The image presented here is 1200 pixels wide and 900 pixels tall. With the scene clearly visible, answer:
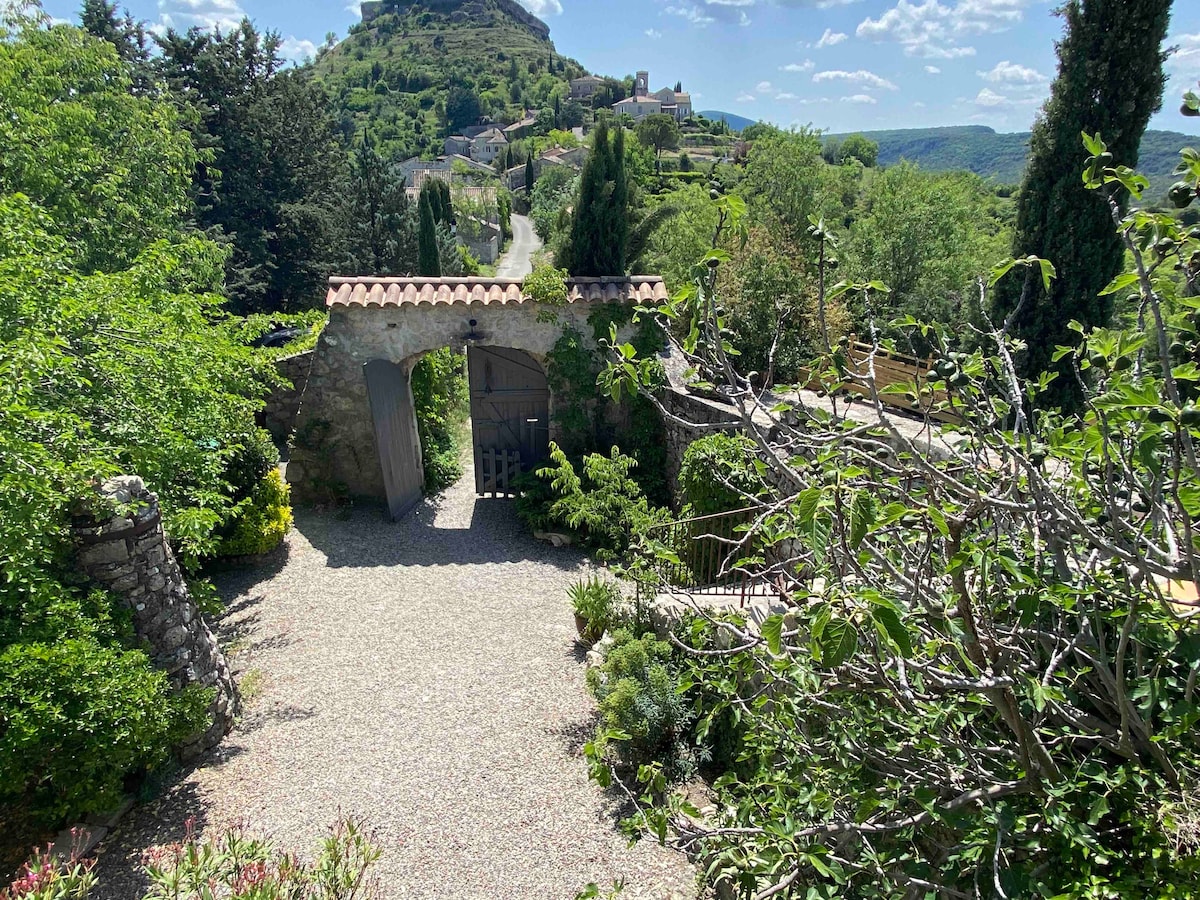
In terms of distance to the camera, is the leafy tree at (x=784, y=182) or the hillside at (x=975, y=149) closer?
the leafy tree at (x=784, y=182)

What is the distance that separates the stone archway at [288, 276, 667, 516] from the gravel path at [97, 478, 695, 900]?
71.5 inches

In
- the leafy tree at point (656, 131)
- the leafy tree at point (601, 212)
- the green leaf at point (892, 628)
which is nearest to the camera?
the green leaf at point (892, 628)

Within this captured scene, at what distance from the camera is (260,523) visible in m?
8.75

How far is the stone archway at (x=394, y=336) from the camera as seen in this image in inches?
380

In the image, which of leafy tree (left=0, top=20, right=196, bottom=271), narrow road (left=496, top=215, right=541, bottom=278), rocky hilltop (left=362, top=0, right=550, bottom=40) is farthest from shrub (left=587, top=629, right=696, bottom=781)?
rocky hilltop (left=362, top=0, right=550, bottom=40)

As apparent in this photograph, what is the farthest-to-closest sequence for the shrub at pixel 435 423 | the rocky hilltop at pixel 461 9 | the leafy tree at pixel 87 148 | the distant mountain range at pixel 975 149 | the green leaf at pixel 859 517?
the rocky hilltop at pixel 461 9, the distant mountain range at pixel 975 149, the shrub at pixel 435 423, the leafy tree at pixel 87 148, the green leaf at pixel 859 517

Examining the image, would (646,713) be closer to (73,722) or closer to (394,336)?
(73,722)

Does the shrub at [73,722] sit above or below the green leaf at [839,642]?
below

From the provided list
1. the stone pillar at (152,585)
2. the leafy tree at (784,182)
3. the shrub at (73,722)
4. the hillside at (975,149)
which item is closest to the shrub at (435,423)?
the stone pillar at (152,585)

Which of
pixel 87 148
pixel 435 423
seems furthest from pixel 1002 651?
pixel 87 148

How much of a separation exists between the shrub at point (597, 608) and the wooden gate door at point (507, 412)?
417 centimetres

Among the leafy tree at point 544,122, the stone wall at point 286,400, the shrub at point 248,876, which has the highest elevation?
the leafy tree at point 544,122

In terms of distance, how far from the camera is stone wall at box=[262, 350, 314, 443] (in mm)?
13008

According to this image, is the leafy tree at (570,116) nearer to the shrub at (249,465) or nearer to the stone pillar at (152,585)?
the shrub at (249,465)
